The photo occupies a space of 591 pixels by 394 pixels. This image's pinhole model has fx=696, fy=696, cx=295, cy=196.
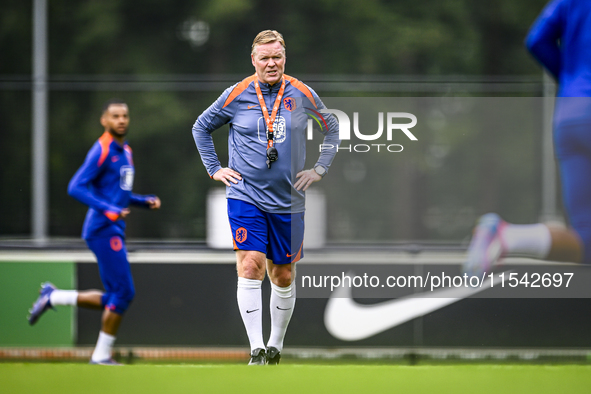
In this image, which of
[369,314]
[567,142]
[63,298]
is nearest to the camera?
[567,142]

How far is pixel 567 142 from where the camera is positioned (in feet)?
10.1

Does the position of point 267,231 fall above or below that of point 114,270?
above

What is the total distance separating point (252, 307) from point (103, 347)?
1.77 meters

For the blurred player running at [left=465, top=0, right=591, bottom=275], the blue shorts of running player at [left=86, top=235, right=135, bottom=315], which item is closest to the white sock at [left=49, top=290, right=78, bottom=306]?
the blue shorts of running player at [left=86, top=235, right=135, bottom=315]

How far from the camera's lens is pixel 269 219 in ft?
13.7

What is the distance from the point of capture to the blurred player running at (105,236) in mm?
5301

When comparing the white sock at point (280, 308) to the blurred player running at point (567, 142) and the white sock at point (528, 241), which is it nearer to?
the blurred player running at point (567, 142)

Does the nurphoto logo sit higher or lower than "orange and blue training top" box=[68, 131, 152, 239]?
higher

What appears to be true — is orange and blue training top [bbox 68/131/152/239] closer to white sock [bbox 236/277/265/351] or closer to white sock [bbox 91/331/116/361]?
white sock [bbox 91/331/116/361]

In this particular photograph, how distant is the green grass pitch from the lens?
131 inches

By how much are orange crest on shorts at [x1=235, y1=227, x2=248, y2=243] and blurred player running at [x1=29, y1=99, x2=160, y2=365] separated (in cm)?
156

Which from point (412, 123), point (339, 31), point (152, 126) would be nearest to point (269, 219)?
point (412, 123)

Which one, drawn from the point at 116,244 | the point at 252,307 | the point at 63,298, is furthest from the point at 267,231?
the point at 63,298

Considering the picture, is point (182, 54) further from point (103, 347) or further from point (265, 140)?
point (265, 140)
